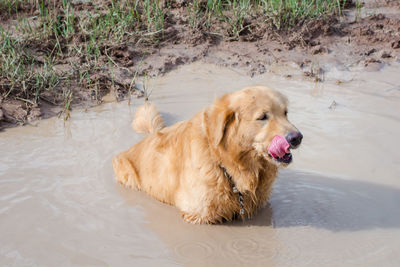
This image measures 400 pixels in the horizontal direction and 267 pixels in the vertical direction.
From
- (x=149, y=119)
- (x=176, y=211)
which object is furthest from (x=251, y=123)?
(x=149, y=119)

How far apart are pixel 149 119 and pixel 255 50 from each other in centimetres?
319

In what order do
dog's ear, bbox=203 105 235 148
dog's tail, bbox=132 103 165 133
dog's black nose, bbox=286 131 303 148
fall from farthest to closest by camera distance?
dog's tail, bbox=132 103 165 133
dog's ear, bbox=203 105 235 148
dog's black nose, bbox=286 131 303 148

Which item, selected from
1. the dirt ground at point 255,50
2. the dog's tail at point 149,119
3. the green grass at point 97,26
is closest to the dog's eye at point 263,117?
the dog's tail at point 149,119

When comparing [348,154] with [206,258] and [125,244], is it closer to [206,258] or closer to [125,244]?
[206,258]

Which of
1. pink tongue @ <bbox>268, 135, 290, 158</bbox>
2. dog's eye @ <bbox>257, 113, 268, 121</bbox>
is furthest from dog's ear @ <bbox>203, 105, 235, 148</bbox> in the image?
pink tongue @ <bbox>268, 135, 290, 158</bbox>

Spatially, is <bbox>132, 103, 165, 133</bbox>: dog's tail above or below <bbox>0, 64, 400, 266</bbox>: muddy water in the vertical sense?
above

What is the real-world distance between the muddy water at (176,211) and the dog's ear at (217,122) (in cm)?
84

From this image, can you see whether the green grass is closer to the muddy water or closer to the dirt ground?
the dirt ground

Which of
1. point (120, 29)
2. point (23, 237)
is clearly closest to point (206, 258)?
point (23, 237)

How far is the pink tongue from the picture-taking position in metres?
3.64

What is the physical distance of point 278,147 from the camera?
12.1 feet

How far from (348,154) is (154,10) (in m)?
4.70

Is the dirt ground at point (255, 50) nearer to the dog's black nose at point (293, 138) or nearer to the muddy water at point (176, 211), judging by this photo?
the muddy water at point (176, 211)

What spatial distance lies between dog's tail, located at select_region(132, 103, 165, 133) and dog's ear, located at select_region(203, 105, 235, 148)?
1.47 metres
